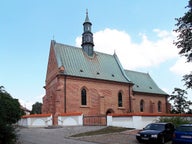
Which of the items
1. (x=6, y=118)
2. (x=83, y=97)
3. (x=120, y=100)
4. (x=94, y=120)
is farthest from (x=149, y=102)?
(x=6, y=118)

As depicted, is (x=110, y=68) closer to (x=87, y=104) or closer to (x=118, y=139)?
(x=87, y=104)

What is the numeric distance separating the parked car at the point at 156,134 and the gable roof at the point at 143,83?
2686cm

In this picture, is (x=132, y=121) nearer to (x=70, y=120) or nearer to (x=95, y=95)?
(x=70, y=120)

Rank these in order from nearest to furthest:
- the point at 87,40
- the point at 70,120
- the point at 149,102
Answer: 1. the point at 70,120
2. the point at 87,40
3. the point at 149,102

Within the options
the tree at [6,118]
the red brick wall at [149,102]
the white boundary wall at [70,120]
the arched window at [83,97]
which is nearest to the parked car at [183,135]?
the tree at [6,118]

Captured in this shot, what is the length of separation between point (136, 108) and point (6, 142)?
109 ft

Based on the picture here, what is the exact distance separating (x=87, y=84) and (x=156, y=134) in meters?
21.2

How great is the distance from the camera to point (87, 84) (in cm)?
3797

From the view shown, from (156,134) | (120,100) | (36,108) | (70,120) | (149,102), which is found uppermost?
(120,100)

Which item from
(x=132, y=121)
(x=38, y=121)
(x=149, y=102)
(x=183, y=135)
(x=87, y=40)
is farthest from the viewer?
(x=149, y=102)

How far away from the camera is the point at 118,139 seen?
61.7 ft

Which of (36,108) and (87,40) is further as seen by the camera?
(36,108)

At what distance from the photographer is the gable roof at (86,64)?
37628 mm

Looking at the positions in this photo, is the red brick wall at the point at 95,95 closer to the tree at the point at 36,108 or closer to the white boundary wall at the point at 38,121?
the white boundary wall at the point at 38,121
